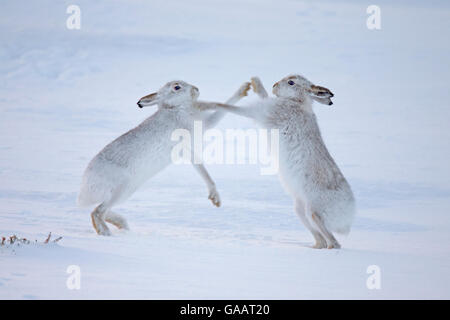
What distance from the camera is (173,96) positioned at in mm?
8453

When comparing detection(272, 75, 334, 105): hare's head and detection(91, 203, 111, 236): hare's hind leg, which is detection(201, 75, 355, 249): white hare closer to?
detection(272, 75, 334, 105): hare's head

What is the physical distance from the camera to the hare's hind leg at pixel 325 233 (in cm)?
749

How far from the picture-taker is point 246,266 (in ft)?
21.1

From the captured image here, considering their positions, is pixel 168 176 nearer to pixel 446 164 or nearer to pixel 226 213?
pixel 226 213

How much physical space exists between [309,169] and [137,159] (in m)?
1.90

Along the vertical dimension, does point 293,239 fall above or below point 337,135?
below

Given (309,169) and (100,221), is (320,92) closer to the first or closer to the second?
(309,169)

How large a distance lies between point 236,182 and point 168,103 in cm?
363

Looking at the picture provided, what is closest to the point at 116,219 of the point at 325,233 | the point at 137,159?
the point at 137,159

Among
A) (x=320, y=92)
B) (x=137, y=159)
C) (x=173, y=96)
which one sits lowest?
(x=137, y=159)

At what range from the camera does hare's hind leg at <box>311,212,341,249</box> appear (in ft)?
24.6

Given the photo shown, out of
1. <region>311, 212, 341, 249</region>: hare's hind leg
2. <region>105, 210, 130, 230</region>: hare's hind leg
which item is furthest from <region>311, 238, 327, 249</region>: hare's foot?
<region>105, 210, 130, 230</region>: hare's hind leg

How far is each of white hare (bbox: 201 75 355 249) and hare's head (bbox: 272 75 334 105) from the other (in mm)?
13
